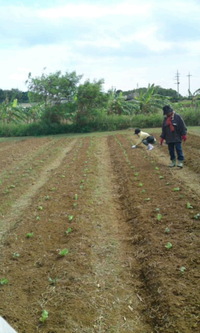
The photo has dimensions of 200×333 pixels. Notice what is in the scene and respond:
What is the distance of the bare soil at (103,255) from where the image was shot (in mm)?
3639

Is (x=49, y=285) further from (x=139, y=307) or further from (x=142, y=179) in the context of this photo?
(x=142, y=179)

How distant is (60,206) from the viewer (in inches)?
304

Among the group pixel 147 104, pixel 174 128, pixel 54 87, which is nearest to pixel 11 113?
pixel 54 87

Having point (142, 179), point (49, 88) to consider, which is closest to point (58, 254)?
point (142, 179)

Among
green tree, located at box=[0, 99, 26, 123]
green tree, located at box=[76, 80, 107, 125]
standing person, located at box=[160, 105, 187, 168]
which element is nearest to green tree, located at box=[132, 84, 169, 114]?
green tree, located at box=[76, 80, 107, 125]

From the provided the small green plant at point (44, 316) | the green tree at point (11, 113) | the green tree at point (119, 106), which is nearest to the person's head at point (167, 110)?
the small green plant at point (44, 316)

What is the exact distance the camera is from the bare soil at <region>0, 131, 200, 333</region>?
364 cm

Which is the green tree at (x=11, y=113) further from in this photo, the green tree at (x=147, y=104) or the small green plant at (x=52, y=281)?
the small green plant at (x=52, y=281)

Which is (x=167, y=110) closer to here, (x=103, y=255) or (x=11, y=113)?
(x=103, y=255)

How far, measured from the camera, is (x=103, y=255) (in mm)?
5129

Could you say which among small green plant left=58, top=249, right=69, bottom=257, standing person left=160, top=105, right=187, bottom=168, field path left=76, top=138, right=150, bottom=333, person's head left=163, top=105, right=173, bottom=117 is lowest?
field path left=76, top=138, right=150, bottom=333

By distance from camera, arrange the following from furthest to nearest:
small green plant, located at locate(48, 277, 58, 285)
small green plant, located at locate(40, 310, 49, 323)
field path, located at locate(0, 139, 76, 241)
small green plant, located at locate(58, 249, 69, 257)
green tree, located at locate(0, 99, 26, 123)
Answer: green tree, located at locate(0, 99, 26, 123)
field path, located at locate(0, 139, 76, 241)
small green plant, located at locate(58, 249, 69, 257)
small green plant, located at locate(48, 277, 58, 285)
small green plant, located at locate(40, 310, 49, 323)

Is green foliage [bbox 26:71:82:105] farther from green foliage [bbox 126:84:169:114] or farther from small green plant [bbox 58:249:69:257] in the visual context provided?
small green plant [bbox 58:249:69:257]

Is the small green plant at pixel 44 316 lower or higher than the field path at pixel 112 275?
higher
